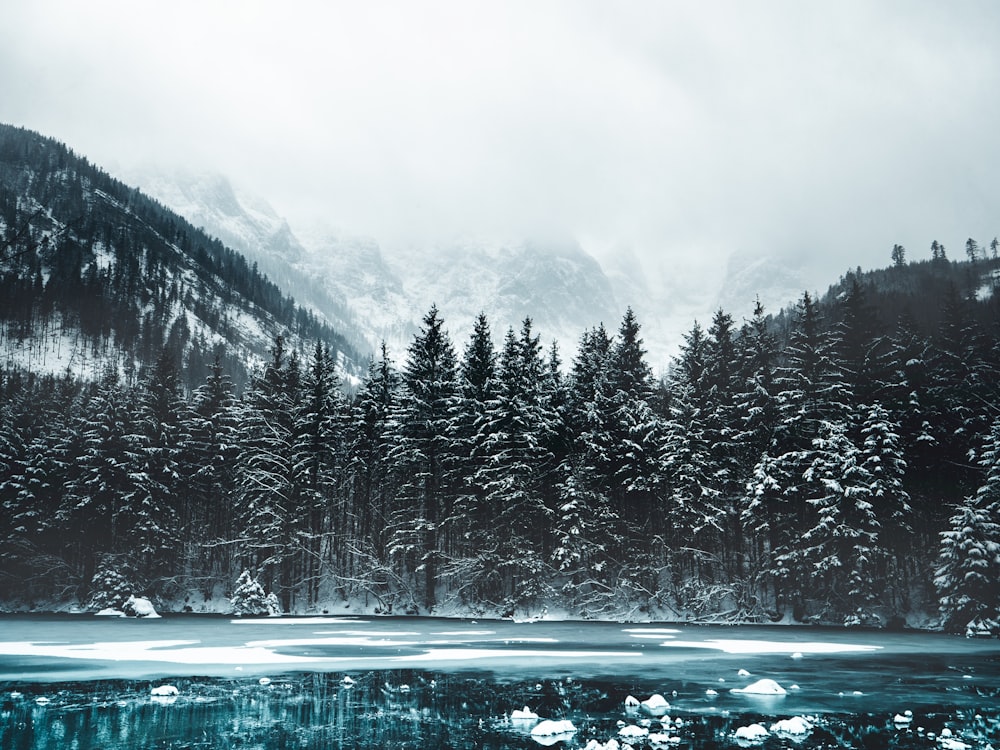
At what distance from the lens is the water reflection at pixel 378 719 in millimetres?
12469

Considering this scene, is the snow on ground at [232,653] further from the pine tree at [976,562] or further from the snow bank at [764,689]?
the pine tree at [976,562]

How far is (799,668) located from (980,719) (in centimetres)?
803

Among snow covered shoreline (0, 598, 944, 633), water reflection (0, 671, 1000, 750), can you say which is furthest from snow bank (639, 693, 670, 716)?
snow covered shoreline (0, 598, 944, 633)

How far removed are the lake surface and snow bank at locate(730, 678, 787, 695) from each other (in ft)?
0.97

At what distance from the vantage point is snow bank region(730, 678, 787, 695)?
1747cm

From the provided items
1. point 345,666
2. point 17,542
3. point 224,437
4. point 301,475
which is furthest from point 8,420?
point 345,666

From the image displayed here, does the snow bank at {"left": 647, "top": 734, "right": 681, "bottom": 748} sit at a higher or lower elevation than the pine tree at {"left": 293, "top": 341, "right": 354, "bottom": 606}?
lower

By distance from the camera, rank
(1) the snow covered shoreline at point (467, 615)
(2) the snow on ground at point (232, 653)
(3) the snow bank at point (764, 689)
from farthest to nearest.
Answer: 1. (1) the snow covered shoreline at point (467, 615)
2. (2) the snow on ground at point (232, 653)
3. (3) the snow bank at point (764, 689)

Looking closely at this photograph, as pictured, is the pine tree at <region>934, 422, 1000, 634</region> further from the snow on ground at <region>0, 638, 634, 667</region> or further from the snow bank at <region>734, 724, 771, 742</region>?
the snow bank at <region>734, 724, 771, 742</region>

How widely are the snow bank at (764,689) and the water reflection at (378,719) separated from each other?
98.6 inches

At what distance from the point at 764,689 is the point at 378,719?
9.72m

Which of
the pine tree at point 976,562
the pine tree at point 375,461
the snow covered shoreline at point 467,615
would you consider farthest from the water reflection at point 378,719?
the pine tree at point 375,461

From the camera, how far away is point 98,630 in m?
33.9

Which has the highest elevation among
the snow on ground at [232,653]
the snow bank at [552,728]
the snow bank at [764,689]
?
the snow bank at [552,728]
